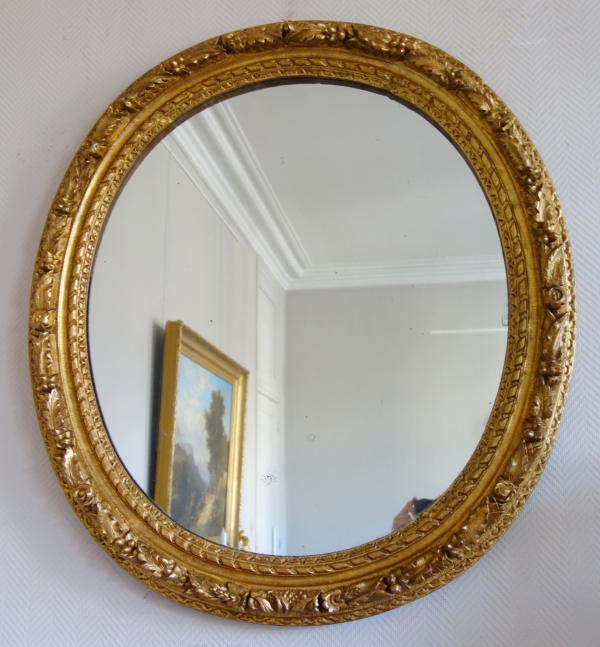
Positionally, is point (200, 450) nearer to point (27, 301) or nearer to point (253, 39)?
point (27, 301)

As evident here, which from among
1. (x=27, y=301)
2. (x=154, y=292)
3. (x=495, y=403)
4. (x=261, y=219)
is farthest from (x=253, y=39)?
(x=495, y=403)

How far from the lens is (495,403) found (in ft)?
3.32

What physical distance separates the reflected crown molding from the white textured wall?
188 millimetres

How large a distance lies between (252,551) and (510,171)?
723mm

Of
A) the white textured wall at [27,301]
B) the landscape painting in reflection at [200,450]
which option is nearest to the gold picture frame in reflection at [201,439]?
the landscape painting in reflection at [200,450]

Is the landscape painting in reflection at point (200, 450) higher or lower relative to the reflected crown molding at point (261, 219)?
lower

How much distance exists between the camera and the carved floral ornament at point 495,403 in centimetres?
99

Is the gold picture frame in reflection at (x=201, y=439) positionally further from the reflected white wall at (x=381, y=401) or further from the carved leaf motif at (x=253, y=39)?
the carved leaf motif at (x=253, y=39)

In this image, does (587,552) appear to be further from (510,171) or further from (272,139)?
(272,139)

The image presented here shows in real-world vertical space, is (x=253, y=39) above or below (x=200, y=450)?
above

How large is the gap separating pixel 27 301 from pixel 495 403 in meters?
0.85

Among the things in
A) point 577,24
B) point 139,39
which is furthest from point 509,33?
point 139,39

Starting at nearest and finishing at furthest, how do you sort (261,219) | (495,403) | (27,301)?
1. (495,403)
2. (261,219)
3. (27,301)

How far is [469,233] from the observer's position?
1078 millimetres
